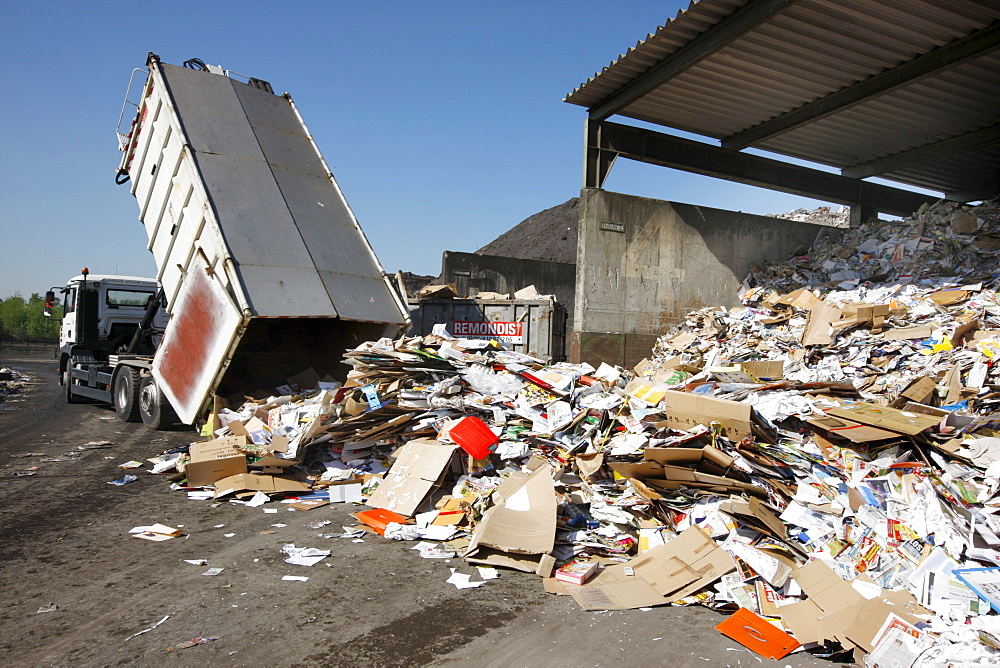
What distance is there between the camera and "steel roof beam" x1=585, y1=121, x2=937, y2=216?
34.9 feet

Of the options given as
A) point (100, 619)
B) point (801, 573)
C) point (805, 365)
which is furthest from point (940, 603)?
point (805, 365)

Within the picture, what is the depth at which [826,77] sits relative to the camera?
919cm

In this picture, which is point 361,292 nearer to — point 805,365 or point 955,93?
point 805,365

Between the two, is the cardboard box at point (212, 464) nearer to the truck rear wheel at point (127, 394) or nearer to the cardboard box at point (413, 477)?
the cardboard box at point (413, 477)

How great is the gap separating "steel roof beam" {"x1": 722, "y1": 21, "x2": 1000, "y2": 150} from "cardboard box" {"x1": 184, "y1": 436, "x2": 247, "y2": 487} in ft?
31.8

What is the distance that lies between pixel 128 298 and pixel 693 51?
10.1 metres

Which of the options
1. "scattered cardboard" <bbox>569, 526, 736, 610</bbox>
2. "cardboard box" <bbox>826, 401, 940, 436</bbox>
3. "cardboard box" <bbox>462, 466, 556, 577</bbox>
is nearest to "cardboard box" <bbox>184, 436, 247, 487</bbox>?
"cardboard box" <bbox>462, 466, 556, 577</bbox>

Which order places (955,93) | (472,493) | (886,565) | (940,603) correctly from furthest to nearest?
(955,93) → (472,493) → (886,565) → (940,603)

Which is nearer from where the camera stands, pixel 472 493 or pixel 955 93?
pixel 472 493

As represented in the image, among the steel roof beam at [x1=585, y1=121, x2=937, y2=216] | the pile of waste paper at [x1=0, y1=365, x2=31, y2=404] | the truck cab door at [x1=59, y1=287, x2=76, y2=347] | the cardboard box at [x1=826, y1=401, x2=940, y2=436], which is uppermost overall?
the steel roof beam at [x1=585, y1=121, x2=937, y2=216]

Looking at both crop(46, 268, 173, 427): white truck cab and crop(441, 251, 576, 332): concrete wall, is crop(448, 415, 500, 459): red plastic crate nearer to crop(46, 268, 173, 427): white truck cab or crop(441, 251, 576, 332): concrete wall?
crop(46, 268, 173, 427): white truck cab

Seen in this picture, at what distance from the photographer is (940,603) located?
3139 mm

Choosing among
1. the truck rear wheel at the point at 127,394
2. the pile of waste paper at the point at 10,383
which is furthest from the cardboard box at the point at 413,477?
the pile of waste paper at the point at 10,383

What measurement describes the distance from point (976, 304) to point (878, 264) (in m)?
2.90
